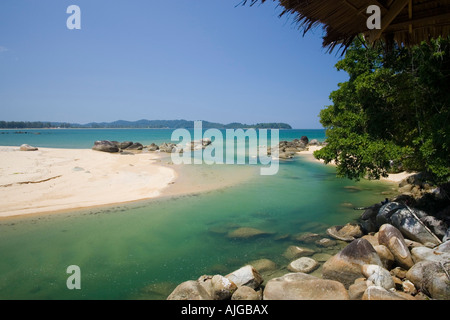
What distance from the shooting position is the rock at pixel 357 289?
502 cm

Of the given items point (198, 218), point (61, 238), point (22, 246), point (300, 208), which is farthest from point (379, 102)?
→ point (22, 246)

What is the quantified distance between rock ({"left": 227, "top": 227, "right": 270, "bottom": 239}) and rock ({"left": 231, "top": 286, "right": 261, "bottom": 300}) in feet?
11.9

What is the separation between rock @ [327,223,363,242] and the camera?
841cm

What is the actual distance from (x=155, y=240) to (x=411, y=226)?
857cm

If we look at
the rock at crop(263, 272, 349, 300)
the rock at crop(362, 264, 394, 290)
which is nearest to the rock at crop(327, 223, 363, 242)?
the rock at crop(362, 264, 394, 290)

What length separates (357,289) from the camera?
16.9 ft

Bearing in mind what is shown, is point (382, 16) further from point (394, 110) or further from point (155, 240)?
point (155, 240)

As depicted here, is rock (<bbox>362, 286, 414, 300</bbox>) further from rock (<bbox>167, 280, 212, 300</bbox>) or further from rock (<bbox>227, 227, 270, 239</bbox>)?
rock (<bbox>227, 227, 270, 239</bbox>)

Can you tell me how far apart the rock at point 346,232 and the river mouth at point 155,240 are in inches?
17.1

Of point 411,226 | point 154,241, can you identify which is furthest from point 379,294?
point 154,241

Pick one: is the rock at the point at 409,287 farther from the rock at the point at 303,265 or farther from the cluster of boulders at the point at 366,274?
the rock at the point at 303,265

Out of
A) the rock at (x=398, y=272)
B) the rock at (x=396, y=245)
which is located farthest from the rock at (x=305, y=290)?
the rock at (x=396, y=245)

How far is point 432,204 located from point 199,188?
11584mm

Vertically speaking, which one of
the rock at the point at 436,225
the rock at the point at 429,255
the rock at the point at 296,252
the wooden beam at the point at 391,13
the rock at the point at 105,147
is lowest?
the rock at the point at 296,252
